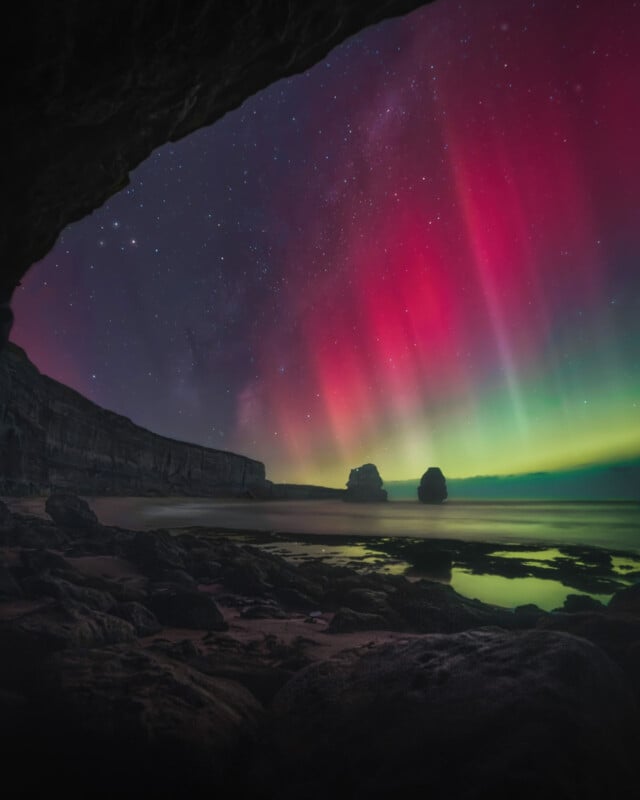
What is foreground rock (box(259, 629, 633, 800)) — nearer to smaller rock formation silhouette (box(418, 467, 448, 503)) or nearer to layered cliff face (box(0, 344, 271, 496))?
layered cliff face (box(0, 344, 271, 496))

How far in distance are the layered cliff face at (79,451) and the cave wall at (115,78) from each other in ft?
104

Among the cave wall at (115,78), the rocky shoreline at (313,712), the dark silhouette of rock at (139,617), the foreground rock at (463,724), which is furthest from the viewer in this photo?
the dark silhouette of rock at (139,617)

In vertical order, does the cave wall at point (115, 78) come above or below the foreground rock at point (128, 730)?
above

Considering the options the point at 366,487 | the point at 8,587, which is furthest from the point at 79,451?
the point at 366,487

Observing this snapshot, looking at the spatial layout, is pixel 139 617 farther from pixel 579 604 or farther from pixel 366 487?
pixel 366 487

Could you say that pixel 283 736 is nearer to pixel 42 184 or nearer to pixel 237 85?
pixel 42 184

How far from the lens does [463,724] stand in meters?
3.30

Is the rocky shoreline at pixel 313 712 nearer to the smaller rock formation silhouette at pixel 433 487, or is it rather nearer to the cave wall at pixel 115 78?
the cave wall at pixel 115 78

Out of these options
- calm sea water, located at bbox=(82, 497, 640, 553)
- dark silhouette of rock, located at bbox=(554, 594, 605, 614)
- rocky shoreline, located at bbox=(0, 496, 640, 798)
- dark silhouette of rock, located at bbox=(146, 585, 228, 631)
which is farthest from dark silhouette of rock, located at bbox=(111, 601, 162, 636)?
calm sea water, located at bbox=(82, 497, 640, 553)

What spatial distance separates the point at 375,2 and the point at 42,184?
6.22 metres

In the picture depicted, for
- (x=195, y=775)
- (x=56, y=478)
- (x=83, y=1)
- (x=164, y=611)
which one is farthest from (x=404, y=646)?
(x=56, y=478)

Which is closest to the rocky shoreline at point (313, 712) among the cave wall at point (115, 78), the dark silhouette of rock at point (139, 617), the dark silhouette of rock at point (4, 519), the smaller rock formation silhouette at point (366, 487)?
the dark silhouette of rock at point (139, 617)

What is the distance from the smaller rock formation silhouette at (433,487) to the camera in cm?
13788

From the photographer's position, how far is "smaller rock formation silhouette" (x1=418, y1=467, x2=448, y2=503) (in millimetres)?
137875
